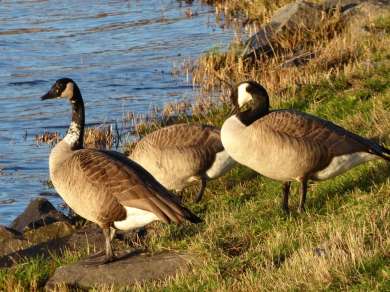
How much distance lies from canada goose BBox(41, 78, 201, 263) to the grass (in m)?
0.40

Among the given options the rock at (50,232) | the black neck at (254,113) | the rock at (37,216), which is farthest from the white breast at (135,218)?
the rock at (37,216)

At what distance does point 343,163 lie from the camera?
890 cm

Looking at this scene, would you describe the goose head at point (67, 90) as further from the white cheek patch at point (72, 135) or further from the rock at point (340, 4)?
the rock at point (340, 4)

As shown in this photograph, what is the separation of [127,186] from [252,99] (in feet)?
7.18

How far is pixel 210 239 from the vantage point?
817 cm

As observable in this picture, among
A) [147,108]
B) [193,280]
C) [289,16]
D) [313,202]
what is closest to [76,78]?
[147,108]

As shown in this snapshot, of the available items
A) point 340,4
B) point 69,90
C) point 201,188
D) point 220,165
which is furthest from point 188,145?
point 340,4

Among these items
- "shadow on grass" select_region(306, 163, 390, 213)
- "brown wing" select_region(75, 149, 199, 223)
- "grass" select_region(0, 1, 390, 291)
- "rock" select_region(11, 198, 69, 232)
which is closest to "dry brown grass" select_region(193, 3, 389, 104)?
"grass" select_region(0, 1, 390, 291)

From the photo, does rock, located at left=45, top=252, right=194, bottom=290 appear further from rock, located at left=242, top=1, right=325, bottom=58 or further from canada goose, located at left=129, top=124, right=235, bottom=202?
rock, located at left=242, top=1, right=325, bottom=58

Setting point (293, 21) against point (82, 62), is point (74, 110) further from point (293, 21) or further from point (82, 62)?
point (82, 62)

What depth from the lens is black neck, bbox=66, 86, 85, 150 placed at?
30.6 ft

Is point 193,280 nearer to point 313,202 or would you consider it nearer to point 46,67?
point 313,202

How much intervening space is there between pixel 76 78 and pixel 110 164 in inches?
461

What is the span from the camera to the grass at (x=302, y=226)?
6.54 meters
